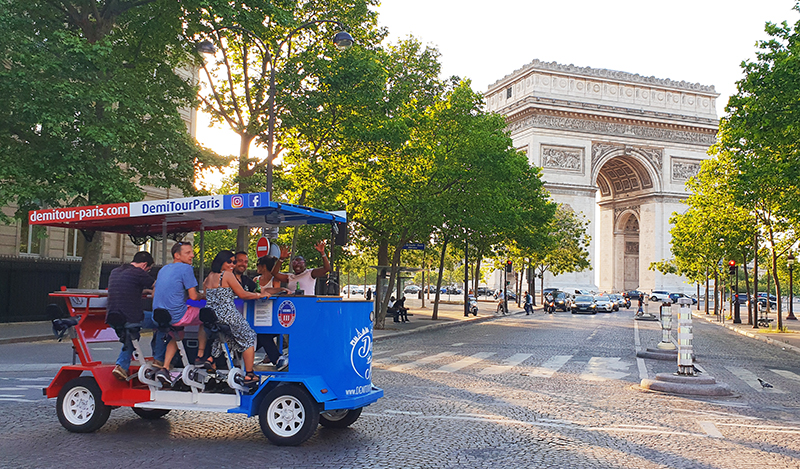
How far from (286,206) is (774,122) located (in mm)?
19052

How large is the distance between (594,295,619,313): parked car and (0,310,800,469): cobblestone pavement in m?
44.3

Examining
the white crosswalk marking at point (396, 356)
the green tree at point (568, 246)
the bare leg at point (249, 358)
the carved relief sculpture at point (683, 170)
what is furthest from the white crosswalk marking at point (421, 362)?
the carved relief sculpture at point (683, 170)

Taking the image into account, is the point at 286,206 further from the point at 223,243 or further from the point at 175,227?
the point at 223,243

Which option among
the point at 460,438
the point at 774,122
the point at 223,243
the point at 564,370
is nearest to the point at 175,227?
the point at 460,438

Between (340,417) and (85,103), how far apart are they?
14598 millimetres

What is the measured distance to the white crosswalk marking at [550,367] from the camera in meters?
14.8

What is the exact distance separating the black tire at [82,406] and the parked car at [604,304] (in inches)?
2070

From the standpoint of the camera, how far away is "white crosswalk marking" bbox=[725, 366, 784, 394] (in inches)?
530

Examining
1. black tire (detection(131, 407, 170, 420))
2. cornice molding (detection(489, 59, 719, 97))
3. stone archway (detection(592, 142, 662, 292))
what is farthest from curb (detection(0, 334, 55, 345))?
stone archway (detection(592, 142, 662, 292))

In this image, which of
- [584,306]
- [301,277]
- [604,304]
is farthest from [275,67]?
[604,304]

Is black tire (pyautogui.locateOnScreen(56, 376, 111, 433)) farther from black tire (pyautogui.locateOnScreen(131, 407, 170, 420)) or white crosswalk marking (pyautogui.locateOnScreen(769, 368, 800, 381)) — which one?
white crosswalk marking (pyautogui.locateOnScreen(769, 368, 800, 381))

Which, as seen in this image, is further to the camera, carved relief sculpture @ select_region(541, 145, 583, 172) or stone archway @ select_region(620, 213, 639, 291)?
stone archway @ select_region(620, 213, 639, 291)

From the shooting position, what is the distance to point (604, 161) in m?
74.4

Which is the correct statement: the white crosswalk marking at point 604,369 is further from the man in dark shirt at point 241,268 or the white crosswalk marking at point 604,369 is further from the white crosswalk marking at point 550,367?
the man in dark shirt at point 241,268
